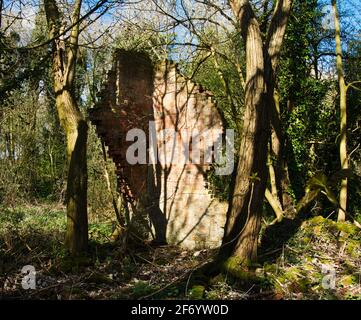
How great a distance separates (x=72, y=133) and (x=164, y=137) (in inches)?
103

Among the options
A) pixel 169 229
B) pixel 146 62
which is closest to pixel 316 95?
pixel 146 62

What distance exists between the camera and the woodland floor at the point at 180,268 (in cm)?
646

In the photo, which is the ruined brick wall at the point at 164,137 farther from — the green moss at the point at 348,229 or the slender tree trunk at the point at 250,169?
the slender tree trunk at the point at 250,169

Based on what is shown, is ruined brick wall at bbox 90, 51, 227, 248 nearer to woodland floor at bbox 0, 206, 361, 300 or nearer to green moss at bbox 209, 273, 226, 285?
woodland floor at bbox 0, 206, 361, 300

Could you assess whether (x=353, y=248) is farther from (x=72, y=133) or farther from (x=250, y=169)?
(x=72, y=133)

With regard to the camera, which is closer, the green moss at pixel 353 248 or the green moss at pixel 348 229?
the green moss at pixel 353 248

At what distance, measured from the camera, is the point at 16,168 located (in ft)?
48.7

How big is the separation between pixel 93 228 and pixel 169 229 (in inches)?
112

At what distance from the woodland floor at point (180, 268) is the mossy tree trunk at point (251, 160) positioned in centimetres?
46

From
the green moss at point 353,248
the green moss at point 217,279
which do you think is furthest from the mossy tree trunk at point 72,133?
the green moss at point 353,248

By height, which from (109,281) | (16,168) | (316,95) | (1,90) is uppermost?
(316,95)

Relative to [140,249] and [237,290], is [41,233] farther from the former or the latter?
[237,290]

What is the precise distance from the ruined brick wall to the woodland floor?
2.52 feet
